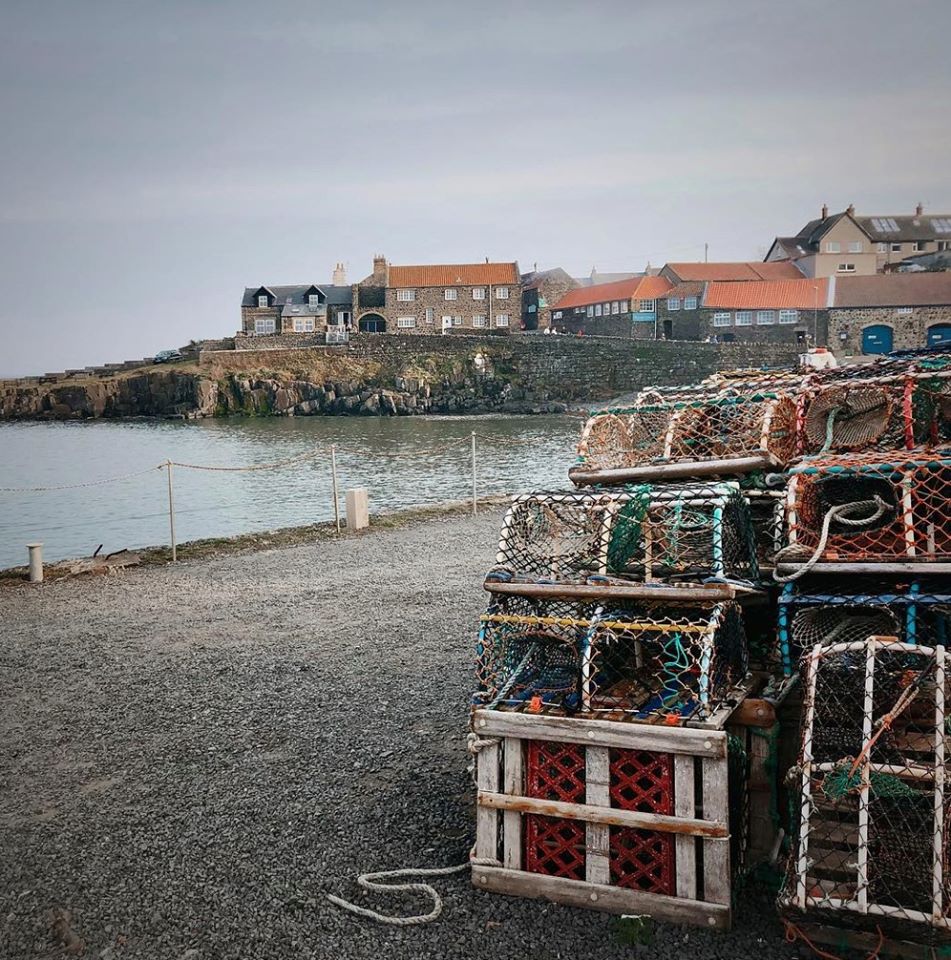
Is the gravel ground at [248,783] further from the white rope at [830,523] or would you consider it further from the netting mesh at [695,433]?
the netting mesh at [695,433]

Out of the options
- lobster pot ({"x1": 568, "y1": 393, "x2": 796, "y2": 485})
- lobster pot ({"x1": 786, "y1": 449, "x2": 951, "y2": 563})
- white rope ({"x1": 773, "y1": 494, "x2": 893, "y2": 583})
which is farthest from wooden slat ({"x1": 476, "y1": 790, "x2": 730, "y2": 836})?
lobster pot ({"x1": 568, "y1": 393, "x2": 796, "y2": 485})

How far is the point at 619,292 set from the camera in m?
68.3

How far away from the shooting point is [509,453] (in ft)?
120

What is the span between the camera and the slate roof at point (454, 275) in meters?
68.8

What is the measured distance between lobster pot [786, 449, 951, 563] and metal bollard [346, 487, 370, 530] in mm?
9889

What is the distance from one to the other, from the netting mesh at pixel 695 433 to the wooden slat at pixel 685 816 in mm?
2082

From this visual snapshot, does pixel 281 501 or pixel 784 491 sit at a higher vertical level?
pixel 784 491

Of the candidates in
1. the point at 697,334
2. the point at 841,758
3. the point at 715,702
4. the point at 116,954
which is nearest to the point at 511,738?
the point at 715,702

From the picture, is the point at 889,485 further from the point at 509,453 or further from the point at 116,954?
the point at 509,453

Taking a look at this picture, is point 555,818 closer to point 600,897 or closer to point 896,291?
point 600,897

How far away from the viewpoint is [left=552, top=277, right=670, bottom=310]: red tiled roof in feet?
217

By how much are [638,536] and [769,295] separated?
61142 mm

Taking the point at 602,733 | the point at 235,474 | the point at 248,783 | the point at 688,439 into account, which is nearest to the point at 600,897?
the point at 602,733

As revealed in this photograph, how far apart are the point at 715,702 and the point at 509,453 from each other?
108 ft
